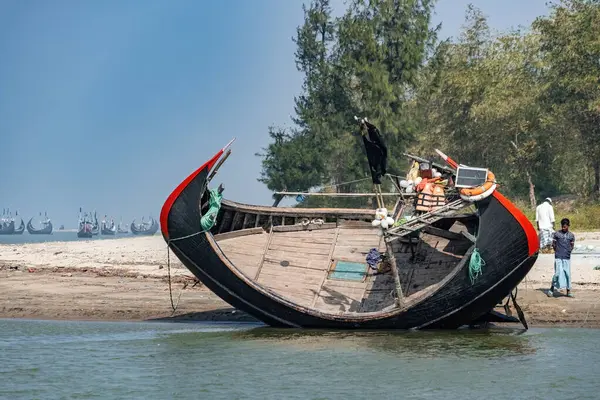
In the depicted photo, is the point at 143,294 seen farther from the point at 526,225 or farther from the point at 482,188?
the point at 526,225

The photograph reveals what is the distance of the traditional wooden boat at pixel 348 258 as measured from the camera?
1644 cm

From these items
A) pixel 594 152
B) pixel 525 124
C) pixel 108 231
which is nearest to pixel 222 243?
pixel 594 152

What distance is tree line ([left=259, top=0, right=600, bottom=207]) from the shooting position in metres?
46.6

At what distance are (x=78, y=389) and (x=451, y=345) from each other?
6343 millimetres

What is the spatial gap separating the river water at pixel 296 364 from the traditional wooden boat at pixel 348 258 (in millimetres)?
546

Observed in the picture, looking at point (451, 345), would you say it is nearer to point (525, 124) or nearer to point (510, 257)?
point (510, 257)

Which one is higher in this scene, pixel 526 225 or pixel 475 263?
pixel 526 225

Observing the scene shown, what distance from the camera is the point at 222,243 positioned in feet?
63.3

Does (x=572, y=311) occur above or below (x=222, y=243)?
below

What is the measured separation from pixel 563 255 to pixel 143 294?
9497mm

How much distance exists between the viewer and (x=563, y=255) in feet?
64.3

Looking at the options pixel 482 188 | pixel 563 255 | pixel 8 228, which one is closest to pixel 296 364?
pixel 482 188

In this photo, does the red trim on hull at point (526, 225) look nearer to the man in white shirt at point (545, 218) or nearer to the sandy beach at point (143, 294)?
the sandy beach at point (143, 294)

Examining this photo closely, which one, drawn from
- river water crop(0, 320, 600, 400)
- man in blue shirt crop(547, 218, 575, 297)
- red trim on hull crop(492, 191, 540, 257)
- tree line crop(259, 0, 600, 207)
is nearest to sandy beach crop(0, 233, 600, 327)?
man in blue shirt crop(547, 218, 575, 297)
